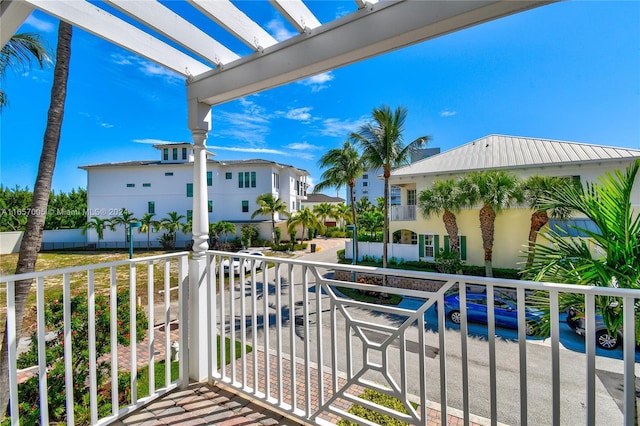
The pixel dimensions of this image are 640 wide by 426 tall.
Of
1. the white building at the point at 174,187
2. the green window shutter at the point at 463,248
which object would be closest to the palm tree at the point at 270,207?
the white building at the point at 174,187

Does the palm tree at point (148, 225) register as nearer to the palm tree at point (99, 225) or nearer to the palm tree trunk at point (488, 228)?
the palm tree at point (99, 225)

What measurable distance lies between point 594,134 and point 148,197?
24468mm

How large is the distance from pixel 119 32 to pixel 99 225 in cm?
1940

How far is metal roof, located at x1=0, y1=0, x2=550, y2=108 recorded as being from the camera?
1372mm

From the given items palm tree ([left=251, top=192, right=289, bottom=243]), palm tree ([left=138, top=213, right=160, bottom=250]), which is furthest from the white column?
palm tree ([left=138, top=213, right=160, bottom=250])

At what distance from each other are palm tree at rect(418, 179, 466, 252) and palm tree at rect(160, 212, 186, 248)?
15.3m

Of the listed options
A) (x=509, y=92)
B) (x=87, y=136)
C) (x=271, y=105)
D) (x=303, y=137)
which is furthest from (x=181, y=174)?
(x=509, y=92)

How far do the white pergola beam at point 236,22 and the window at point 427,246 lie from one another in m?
11.8

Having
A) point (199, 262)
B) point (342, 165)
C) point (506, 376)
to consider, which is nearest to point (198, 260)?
point (199, 262)

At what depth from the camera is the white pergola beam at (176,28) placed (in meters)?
1.60

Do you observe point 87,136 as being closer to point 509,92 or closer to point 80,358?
point 80,358

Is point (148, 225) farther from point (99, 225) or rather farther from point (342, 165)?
point (342, 165)

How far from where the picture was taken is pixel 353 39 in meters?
1.55

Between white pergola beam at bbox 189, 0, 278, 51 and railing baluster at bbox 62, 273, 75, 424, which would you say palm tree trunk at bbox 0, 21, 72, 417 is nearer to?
railing baluster at bbox 62, 273, 75, 424
